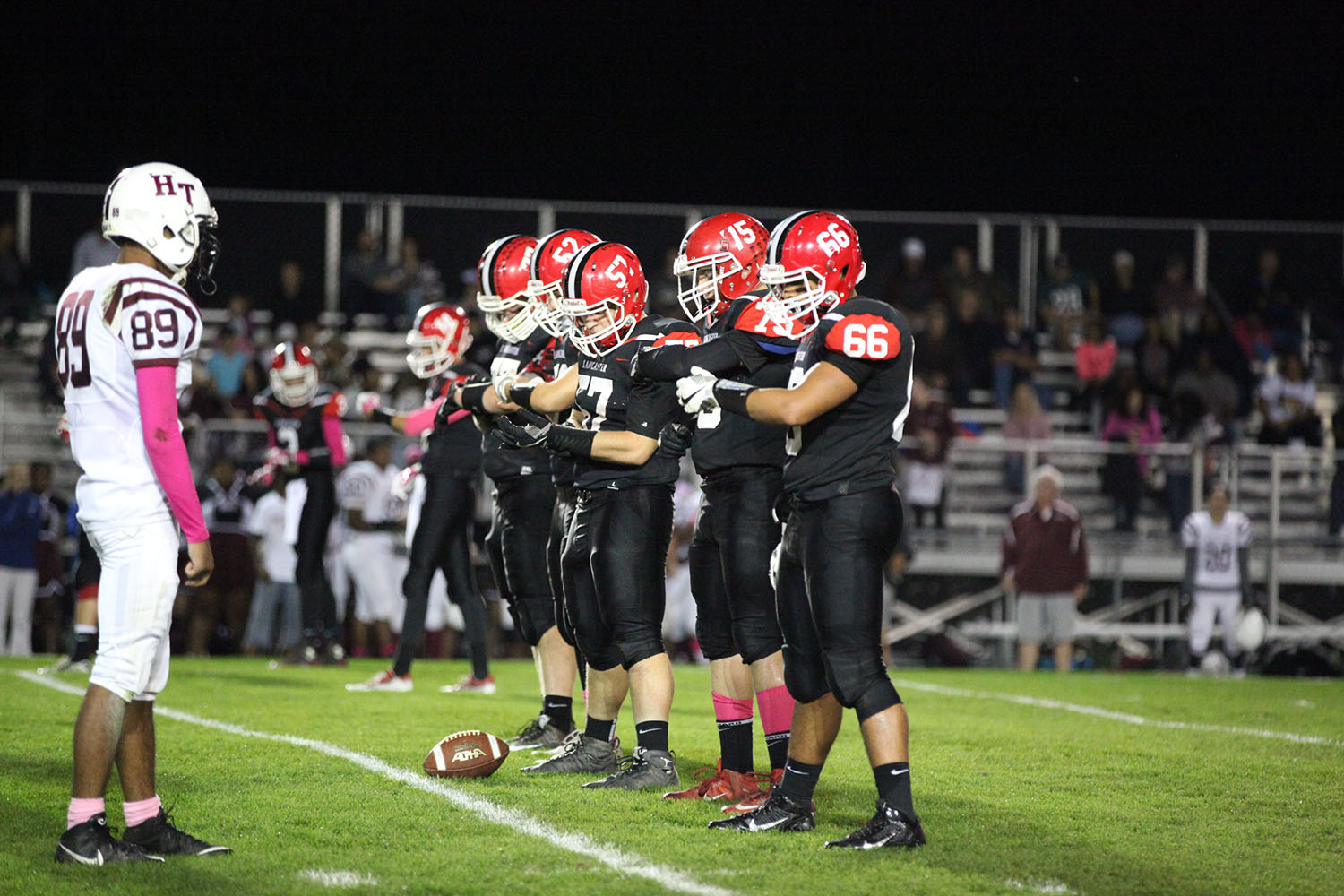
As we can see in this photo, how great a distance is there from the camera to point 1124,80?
20.0m

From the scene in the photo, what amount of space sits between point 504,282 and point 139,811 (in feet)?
10.9

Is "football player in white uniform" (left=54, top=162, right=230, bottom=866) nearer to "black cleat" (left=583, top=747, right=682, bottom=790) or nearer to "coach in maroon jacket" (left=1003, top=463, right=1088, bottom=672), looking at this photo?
"black cleat" (left=583, top=747, right=682, bottom=790)

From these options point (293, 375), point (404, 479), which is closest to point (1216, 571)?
point (404, 479)

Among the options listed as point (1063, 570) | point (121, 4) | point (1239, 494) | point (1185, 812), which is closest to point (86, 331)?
point (1185, 812)

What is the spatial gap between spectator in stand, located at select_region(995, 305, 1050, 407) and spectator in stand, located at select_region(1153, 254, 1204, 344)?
1944 millimetres

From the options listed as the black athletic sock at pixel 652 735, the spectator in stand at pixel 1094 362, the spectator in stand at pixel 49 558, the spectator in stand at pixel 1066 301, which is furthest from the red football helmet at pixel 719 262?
the spectator in stand at pixel 1066 301

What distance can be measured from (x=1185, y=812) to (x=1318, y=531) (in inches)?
456

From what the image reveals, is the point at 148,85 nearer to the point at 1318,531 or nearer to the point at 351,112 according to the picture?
the point at 351,112

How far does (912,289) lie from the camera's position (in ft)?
58.1

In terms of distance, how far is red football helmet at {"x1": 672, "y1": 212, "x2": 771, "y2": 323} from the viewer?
5.86 m

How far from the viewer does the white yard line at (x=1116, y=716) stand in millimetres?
7977

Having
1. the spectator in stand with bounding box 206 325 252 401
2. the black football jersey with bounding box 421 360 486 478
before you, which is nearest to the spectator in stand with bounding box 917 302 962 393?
the spectator in stand with bounding box 206 325 252 401

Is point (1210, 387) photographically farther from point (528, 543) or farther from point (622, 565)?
point (622, 565)

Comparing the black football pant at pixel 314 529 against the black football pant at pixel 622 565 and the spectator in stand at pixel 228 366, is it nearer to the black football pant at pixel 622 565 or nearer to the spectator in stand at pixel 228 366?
the black football pant at pixel 622 565
